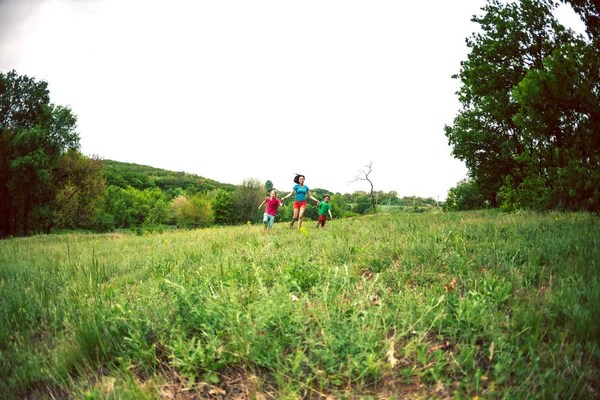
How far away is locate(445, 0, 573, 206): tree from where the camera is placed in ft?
48.3

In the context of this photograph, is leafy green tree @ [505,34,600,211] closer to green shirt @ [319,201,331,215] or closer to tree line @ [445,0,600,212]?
tree line @ [445,0,600,212]

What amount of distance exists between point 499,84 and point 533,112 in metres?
12.4

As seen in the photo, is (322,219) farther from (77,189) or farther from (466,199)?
(77,189)

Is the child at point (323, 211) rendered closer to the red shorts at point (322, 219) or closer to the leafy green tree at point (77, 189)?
the red shorts at point (322, 219)

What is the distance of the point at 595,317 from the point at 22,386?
4.63 m

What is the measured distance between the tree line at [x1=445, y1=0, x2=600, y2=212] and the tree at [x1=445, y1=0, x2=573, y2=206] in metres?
0.05

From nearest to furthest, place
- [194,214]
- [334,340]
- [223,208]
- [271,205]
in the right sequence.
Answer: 1. [334,340]
2. [271,205]
3. [194,214]
4. [223,208]

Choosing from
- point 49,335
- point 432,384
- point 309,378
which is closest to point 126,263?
point 49,335

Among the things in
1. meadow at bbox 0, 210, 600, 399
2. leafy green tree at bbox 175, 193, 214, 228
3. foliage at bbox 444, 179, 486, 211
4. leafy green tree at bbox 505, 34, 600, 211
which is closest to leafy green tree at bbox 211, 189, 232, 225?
leafy green tree at bbox 175, 193, 214, 228

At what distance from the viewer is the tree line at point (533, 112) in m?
6.14

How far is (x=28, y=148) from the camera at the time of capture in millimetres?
29922

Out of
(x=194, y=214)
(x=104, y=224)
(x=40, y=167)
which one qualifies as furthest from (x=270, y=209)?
(x=104, y=224)

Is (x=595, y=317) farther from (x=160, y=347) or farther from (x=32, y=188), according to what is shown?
(x=32, y=188)

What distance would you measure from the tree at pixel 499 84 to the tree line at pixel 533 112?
51 millimetres
